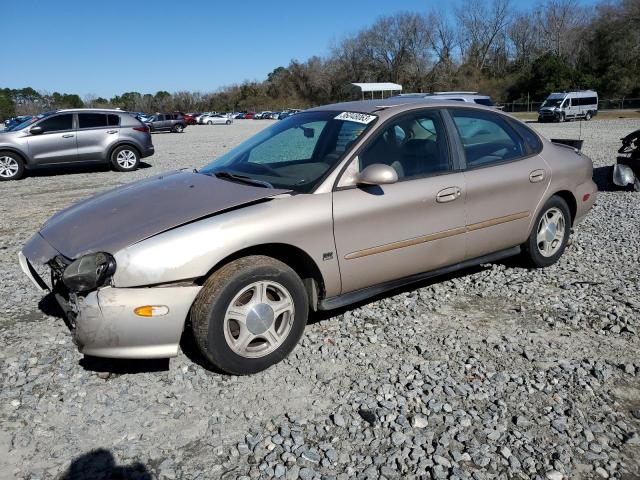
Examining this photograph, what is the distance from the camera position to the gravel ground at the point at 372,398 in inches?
101

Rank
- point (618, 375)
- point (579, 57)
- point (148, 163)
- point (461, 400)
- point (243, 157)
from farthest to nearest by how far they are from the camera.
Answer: point (579, 57) → point (148, 163) → point (243, 157) → point (618, 375) → point (461, 400)

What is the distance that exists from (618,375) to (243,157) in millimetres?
3125

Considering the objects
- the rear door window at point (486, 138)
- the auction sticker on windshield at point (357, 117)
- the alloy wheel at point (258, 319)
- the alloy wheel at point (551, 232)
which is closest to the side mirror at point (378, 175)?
the auction sticker on windshield at point (357, 117)

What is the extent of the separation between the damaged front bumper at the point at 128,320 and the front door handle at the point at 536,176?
3.16 meters

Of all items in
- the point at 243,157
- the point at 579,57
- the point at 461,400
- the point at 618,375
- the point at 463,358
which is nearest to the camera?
the point at 461,400

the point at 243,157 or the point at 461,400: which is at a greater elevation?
the point at 243,157

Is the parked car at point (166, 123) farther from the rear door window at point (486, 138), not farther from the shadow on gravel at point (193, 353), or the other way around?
the shadow on gravel at point (193, 353)

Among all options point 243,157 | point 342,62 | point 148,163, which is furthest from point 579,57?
point 243,157

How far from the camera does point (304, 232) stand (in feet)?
11.2

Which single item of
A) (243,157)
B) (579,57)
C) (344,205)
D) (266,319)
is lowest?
(266,319)

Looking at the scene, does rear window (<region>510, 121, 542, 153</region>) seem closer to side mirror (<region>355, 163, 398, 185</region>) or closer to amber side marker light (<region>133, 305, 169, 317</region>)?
side mirror (<region>355, 163, 398, 185</region>)

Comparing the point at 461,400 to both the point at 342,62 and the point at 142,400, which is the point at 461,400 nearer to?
the point at 142,400

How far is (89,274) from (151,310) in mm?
389

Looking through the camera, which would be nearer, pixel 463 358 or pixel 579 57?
pixel 463 358
